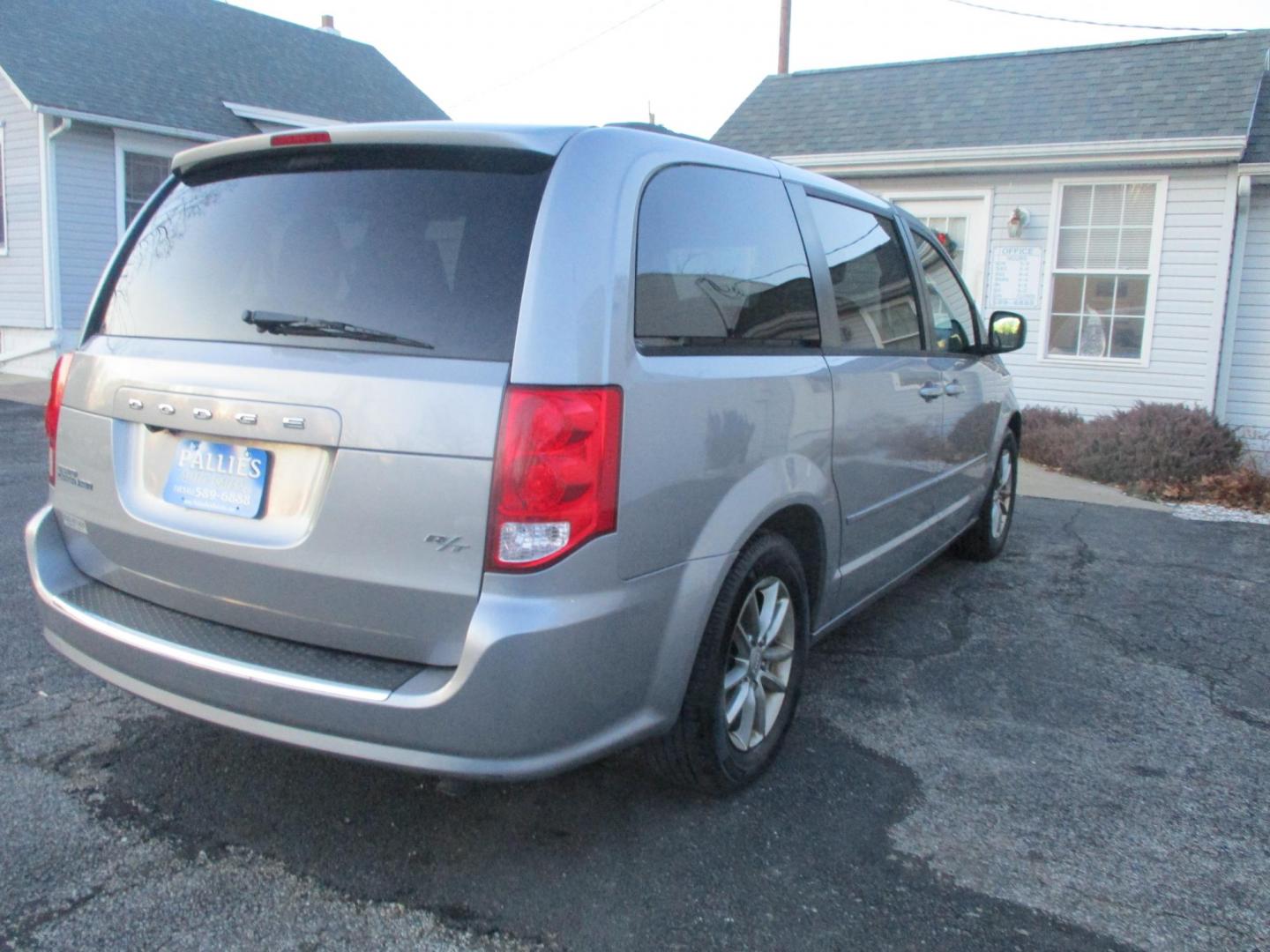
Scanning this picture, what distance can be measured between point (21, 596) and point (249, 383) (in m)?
2.88

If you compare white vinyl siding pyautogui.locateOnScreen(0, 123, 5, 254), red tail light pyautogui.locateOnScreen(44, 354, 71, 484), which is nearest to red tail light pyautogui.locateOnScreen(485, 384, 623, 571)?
red tail light pyautogui.locateOnScreen(44, 354, 71, 484)

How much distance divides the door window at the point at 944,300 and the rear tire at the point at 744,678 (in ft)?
6.09

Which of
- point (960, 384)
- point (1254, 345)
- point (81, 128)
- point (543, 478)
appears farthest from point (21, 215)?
point (1254, 345)

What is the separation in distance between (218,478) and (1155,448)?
8.29m

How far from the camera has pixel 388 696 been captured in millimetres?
2352

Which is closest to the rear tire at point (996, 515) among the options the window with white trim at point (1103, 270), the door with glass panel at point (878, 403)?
the door with glass panel at point (878, 403)

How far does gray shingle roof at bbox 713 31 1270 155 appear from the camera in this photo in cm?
1072

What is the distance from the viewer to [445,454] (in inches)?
92.0

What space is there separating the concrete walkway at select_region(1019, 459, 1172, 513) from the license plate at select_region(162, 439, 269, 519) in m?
7.10

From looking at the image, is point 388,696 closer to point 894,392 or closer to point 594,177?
point 594,177

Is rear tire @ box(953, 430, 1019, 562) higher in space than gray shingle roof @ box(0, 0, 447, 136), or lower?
lower

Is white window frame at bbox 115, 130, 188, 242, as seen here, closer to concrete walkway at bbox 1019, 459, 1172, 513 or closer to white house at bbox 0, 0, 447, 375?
white house at bbox 0, 0, 447, 375

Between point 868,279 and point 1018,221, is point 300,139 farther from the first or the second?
point 1018,221

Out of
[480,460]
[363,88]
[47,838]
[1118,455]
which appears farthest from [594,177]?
[363,88]
